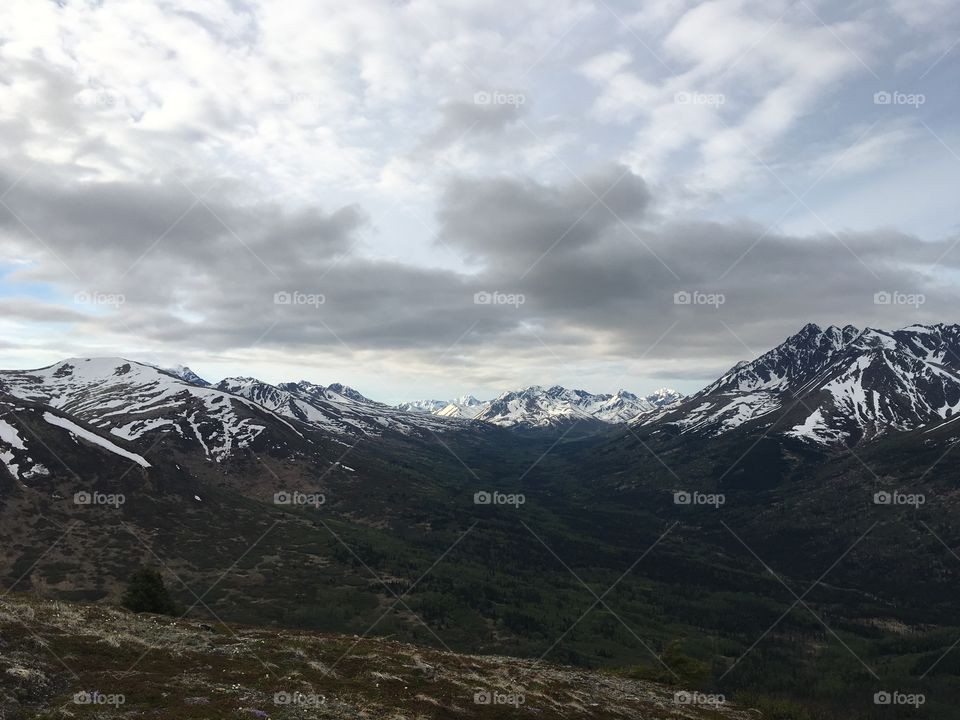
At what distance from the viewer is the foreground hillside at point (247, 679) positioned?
30.4 metres

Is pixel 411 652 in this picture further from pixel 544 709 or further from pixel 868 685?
pixel 868 685

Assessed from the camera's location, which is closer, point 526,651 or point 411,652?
point 411,652

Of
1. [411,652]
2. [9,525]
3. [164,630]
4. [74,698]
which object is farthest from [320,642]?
[9,525]

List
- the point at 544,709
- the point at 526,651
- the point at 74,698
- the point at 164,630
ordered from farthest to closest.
Result: the point at 526,651
the point at 164,630
the point at 544,709
the point at 74,698

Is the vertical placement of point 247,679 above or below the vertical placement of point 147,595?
above

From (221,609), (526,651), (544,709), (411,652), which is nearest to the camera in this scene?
(544,709)

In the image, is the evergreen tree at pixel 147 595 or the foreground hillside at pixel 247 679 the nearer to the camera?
the foreground hillside at pixel 247 679

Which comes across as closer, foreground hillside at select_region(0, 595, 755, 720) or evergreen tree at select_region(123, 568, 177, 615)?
foreground hillside at select_region(0, 595, 755, 720)

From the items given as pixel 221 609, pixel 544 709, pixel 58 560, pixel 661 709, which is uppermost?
pixel 544 709

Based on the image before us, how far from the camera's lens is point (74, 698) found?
29.4 m

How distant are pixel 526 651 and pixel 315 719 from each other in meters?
171

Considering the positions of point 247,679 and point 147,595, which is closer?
point 247,679

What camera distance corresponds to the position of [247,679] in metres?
38.2

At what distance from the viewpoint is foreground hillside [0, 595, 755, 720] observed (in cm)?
→ 3038
